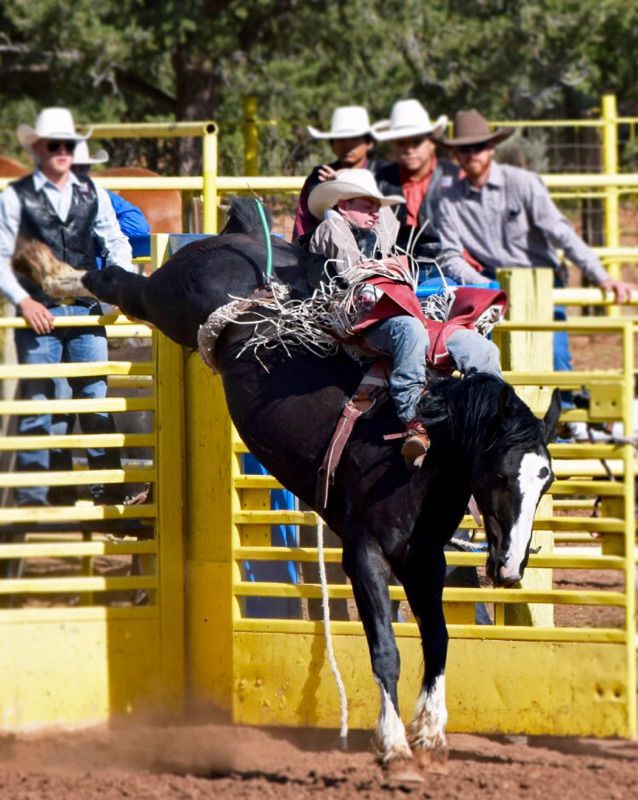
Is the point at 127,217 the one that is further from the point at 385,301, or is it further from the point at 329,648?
the point at 329,648

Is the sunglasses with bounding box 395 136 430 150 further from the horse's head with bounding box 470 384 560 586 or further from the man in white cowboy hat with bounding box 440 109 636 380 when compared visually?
the horse's head with bounding box 470 384 560 586

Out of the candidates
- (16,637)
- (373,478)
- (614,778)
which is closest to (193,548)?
(16,637)

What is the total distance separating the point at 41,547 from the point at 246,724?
105 centimetres

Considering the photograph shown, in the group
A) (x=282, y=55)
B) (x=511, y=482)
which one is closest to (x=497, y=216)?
(x=511, y=482)

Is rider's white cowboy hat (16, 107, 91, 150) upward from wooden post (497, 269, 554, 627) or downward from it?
upward

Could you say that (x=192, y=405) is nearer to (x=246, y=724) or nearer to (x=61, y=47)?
(x=246, y=724)

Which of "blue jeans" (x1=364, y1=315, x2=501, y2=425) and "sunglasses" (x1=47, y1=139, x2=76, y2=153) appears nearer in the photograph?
"blue jeans" (x1=364, y1=315, x2=501, y2=425)

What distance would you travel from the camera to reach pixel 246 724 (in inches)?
214

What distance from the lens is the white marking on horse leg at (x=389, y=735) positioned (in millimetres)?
4484

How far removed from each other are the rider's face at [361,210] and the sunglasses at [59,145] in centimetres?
148

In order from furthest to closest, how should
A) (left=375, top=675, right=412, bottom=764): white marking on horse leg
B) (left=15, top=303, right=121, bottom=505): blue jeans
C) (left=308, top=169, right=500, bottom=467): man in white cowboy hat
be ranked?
1. (left=15, top=303, right=121, bottom=505): blue jeans
2. (left=308, top=169, right=500, bottom=467): man in white cowboy hat
3. (left=375, top=675, right=412, bottom=764): white marking on horse leg

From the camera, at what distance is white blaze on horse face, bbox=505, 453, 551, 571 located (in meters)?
4.37

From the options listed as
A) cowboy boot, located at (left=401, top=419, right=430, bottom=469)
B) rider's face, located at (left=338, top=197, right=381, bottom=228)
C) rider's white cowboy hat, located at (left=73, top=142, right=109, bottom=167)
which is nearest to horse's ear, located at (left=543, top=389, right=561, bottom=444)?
cowboy boot, located at (left=401, top=419, right=430, bottom=469)

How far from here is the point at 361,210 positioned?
213 inches
